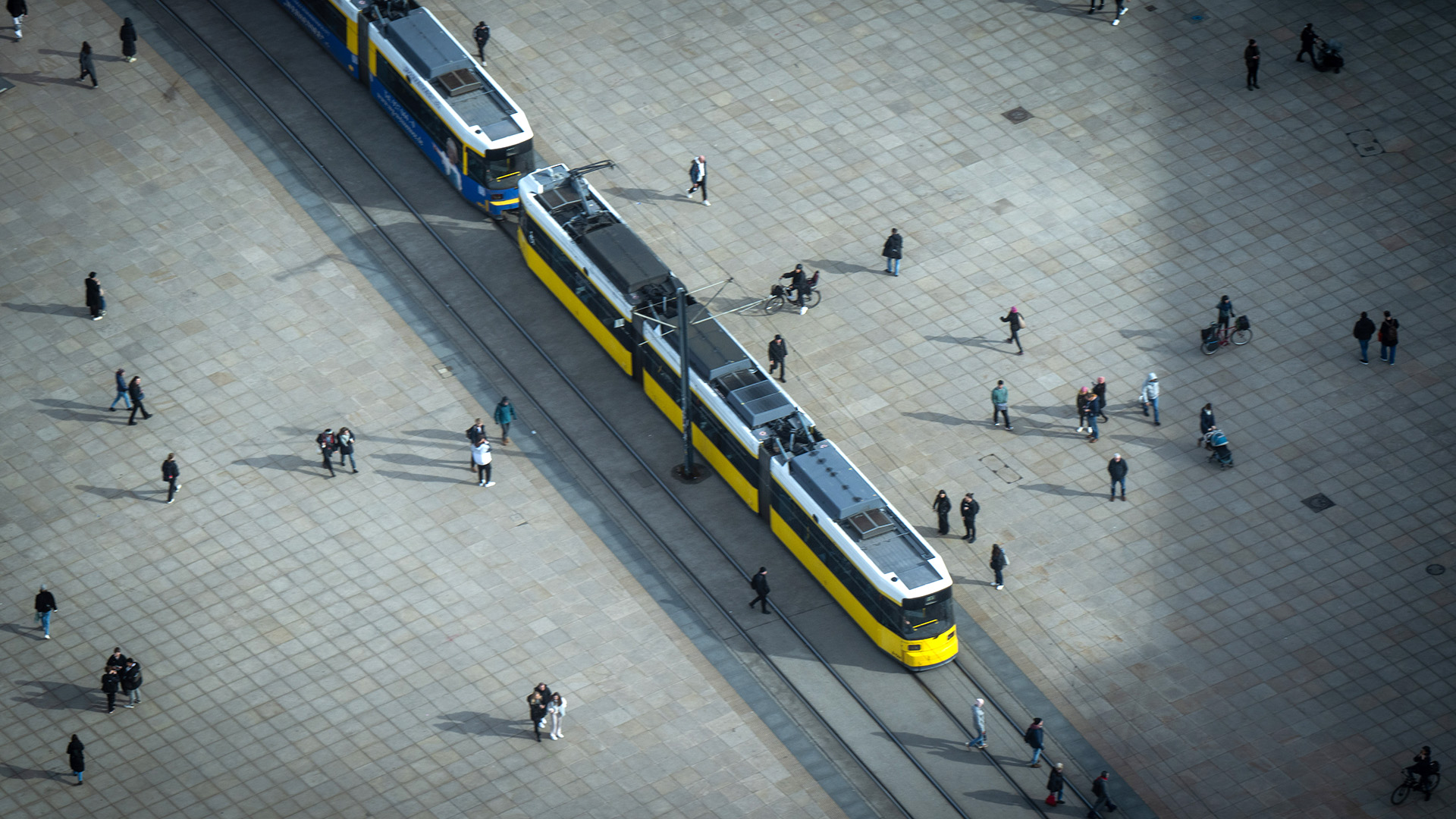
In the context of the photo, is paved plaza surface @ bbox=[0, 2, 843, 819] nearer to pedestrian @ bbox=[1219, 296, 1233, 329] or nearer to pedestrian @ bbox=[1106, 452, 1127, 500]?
pedestrian @ bbox=[1106, 452, 1127, 500]

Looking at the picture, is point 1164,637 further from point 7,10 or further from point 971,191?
point 7,10

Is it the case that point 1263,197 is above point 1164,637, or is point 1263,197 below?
above

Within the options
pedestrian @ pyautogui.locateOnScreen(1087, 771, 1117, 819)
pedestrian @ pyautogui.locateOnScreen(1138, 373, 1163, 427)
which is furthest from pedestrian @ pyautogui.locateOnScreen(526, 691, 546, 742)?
pedestrian @ pyautogui.locateOnScreen(1138, 373, 1163, 427)

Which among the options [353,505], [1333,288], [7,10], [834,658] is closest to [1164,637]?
[834,658]

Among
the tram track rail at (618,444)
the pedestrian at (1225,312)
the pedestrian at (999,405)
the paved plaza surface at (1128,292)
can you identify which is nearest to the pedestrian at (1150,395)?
the paved plaza surface at (1128,292)

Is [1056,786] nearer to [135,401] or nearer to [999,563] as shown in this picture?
[999,563]
